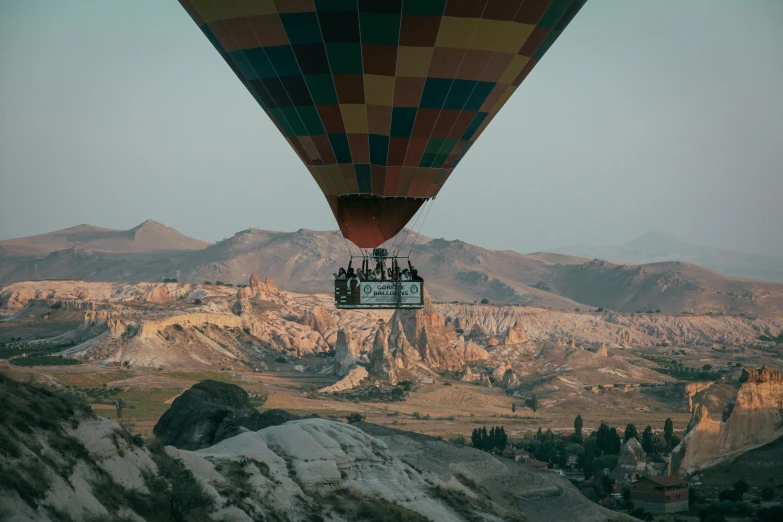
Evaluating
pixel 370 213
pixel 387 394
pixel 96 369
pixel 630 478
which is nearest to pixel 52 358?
pixel 96 369

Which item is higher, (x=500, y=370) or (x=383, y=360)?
(x=383, y=360)

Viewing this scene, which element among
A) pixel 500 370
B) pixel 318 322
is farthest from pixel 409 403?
pixel 318 322

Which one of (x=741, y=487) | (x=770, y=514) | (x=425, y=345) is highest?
(x=425, y=345)

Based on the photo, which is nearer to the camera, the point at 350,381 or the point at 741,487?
the point at 741,487

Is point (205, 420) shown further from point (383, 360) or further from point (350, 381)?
point (383, 360)

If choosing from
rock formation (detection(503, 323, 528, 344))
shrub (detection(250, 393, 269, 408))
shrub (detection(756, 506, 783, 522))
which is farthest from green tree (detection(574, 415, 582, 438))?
rock formation (detection(503, 323, 528, 344))

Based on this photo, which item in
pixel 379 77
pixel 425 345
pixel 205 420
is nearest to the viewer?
pixel 379 77

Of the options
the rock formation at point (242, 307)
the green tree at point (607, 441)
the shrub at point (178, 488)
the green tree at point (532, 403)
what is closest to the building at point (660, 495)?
the green tree at point (607, 441)
